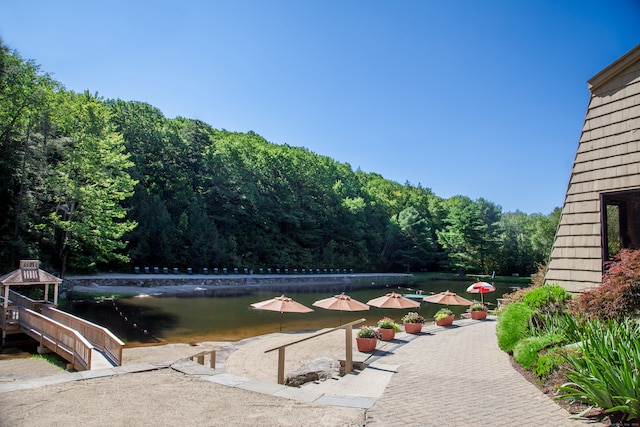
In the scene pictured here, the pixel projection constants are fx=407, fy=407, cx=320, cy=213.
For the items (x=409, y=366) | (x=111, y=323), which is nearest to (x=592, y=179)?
(x=409, y=366)

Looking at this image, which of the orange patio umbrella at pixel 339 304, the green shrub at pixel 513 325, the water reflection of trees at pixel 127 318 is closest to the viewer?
the green shrub at pixel 513 325

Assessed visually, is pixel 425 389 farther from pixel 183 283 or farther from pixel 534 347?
pixel 183 283

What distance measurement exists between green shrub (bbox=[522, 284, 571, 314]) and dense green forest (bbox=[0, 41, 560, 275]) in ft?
72.7

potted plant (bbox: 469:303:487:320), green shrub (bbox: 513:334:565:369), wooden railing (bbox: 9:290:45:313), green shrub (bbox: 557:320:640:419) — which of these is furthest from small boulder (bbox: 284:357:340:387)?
wooden railing (bbox: 9:290:45:313)

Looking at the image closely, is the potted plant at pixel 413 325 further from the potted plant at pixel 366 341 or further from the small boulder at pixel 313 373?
the small boulder at pixel 313 373

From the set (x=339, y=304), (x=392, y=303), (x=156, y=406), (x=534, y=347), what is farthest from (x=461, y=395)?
(x=392, y=303)

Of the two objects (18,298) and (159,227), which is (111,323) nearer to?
(18,298)

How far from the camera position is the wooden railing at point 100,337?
30.1ft

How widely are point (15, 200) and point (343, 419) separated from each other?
26.6m

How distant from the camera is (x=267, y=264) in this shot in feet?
144

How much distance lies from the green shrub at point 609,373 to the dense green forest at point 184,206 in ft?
77.3

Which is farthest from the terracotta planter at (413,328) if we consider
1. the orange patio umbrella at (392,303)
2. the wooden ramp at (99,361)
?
the wooden ramp at (99,361)

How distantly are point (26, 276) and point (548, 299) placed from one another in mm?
15517

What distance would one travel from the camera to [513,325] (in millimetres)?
7602
